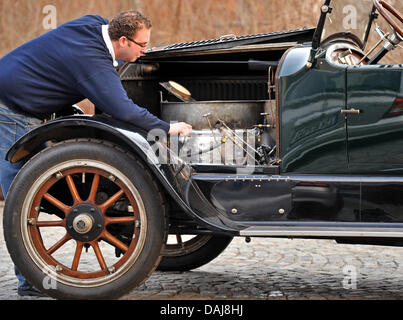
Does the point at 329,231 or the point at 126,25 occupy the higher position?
the point at 126,25

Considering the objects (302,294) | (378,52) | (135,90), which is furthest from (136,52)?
(302,294)

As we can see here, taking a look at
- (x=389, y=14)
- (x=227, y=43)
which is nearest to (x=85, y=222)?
(x=227, y=43)

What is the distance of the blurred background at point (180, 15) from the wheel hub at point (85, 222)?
654cm

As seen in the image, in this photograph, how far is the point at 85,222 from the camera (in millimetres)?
3832

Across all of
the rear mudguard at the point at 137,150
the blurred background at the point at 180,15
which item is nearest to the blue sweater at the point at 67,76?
the rear mudguard at the point at 137,150

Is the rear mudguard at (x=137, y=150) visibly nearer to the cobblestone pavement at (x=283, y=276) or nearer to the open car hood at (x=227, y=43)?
the cobblestone pavement at (x=283, y=276)

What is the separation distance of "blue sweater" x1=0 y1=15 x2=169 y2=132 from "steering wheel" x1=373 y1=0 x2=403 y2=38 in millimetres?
1352

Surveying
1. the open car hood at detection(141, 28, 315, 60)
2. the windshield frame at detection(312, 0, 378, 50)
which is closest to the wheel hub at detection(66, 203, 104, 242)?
the open car hood at detection(141, 28, 315, 60)

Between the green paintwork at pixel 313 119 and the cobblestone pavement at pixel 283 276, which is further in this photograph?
the cobblestone pavement at pixel 283 276

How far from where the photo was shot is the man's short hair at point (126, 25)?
4.08 meters

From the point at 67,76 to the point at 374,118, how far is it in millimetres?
1605

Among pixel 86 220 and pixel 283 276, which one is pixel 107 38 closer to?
pixel 86 220

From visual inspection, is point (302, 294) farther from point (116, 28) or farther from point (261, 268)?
point (116, 28)
